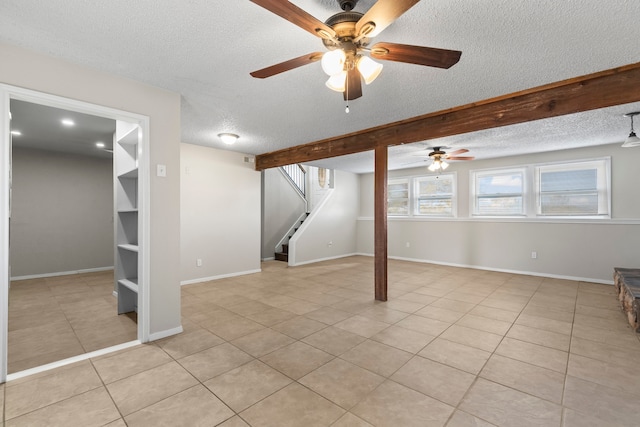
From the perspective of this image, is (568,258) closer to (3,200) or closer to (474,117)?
(474,117)

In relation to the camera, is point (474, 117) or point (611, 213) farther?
point (611, 213)

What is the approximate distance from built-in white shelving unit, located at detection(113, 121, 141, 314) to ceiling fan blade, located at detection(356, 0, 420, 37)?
10.2 feet

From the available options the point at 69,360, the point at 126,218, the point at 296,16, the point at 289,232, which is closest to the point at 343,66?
the point at 296,16

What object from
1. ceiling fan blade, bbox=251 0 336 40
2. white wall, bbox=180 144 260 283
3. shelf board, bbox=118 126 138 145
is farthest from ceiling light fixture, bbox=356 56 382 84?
white wall, bbox=180 144 260 283

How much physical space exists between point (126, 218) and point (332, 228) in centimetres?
489

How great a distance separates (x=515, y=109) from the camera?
294cm

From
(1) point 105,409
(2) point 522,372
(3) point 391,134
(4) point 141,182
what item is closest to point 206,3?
(4) point 141,182

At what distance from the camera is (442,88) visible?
275 cm

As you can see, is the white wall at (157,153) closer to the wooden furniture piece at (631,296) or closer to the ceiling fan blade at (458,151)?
the ceiling fan blade at (458,151)

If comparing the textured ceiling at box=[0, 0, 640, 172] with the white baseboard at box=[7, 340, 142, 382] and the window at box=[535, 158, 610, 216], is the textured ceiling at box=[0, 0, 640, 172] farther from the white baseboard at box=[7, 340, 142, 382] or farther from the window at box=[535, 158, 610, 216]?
the white baseboard at box=[7, 340, 142, 382]

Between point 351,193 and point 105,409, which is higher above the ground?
point 351,193

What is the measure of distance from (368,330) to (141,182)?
2670 millimetres

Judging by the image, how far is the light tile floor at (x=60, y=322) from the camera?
2.46m

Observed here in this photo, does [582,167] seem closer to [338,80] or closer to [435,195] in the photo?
[435,195]
